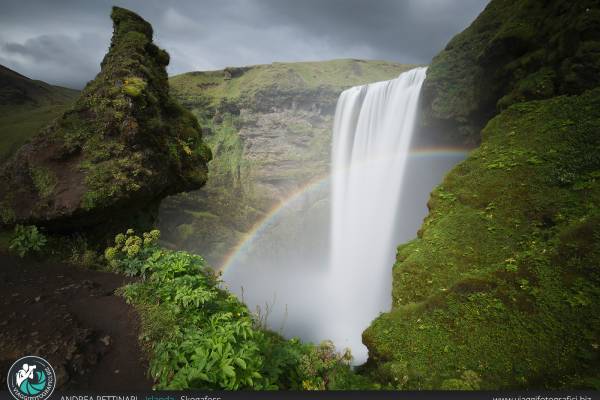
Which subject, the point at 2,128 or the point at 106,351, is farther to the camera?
the point at 2,128

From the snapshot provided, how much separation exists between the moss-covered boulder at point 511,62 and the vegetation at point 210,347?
1056 cm

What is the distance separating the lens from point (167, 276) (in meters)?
5.62

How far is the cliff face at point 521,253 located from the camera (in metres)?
3.98

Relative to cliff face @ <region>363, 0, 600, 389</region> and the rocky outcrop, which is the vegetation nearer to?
cliff face @ <region>363, 0, 600, 389</region>

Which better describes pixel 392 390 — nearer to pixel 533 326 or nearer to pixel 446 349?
pixel 446 349

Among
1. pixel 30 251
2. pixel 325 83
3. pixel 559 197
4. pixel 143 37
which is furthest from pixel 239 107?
pixel 559 197

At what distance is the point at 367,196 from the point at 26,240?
30144 millimetres

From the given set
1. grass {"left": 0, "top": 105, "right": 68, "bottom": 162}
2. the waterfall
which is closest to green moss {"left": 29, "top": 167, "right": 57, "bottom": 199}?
the waterfall

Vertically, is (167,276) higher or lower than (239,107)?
lower

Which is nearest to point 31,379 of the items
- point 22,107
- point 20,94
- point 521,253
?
point 521,253

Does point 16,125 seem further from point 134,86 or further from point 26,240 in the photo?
point 26,240

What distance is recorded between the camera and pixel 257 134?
47.3 metres

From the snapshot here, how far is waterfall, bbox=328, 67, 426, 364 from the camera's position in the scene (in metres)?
24.3

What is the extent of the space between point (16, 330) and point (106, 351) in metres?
1.44
